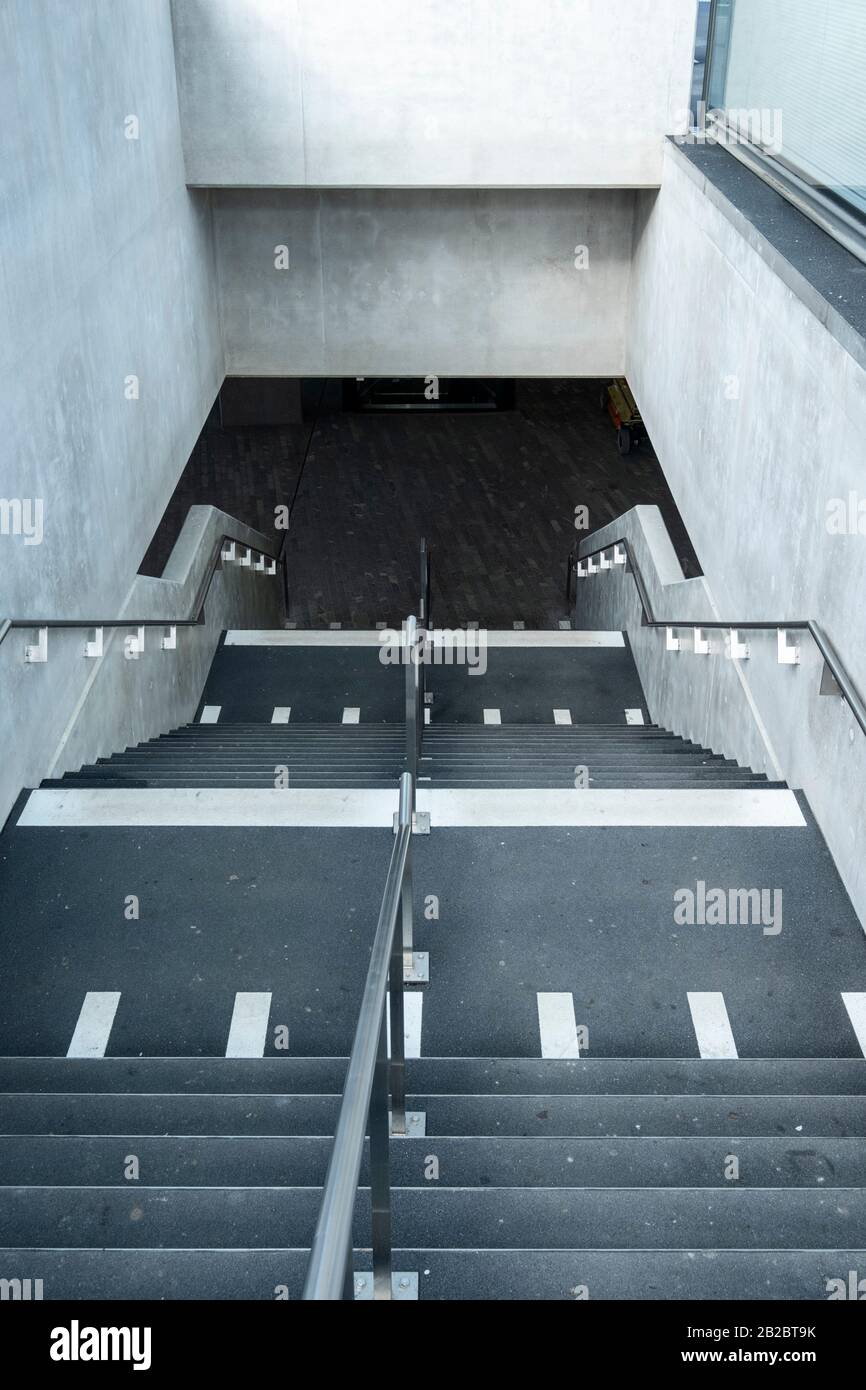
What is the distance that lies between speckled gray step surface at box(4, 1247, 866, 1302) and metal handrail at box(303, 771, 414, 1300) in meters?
0.24

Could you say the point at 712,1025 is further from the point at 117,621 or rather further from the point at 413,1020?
the point at 117,621

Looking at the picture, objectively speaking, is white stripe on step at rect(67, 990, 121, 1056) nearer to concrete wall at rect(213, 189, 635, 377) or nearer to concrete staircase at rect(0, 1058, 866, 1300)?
concrete staircase at rect(0, 1058, 866, 1300)

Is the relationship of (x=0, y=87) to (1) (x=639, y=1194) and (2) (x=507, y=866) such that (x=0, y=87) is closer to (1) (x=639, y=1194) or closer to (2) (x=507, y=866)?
(2) (x=507, y=866)

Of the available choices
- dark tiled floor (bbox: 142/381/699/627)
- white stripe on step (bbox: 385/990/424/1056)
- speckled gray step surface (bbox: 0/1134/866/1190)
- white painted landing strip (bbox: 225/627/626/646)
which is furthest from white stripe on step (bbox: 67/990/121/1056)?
dark tiled floor (bbox: 142/381/699/627)

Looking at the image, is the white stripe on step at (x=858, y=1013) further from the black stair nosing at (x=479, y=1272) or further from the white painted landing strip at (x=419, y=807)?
the black stair nosing at (x=479, y=1272)

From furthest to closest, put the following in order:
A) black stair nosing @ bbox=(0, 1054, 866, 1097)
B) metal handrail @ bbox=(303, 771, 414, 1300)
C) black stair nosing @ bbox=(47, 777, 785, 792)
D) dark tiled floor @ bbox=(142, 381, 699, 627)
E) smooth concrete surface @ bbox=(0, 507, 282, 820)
→ dark tiled floor @ bbox=(142, 381, 699, 627)
black stair nosing @ bbox=(47, 777, 785, 792)
smooth concrete surface @ bbox=(0, 507, 282, 820)
black stair nosing @ bbox=(0, 1054, 866, 1097)
metal handrail @ bbox=(303, 771, 414, 1300)

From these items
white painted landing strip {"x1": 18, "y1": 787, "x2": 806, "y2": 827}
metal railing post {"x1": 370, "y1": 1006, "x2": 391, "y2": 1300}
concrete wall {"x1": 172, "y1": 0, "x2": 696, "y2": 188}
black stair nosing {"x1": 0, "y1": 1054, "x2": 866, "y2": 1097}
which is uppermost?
concrete wall {"x1": 172, "y1": 0, "x2": 696, "y2": 188}

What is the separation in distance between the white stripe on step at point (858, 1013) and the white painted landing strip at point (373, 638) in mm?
5258

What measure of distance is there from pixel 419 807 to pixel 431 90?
5745mm

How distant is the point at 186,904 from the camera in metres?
4.25

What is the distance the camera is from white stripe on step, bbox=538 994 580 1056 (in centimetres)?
358

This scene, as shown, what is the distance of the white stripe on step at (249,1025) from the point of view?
142 inches
